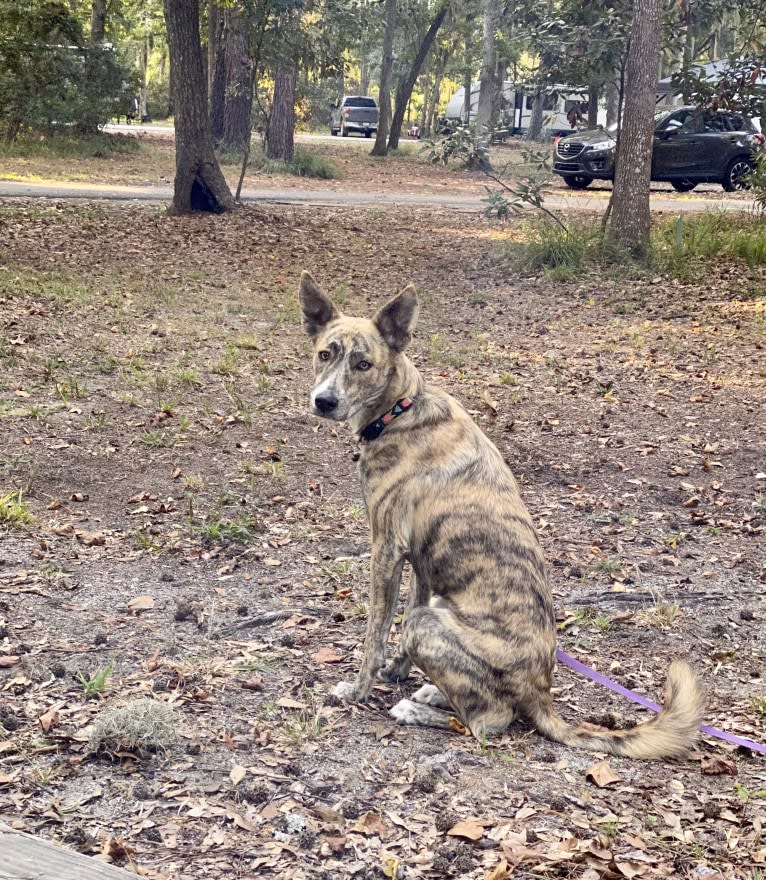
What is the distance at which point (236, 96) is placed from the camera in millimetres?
26969

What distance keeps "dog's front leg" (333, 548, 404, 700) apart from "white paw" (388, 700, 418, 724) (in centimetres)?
17

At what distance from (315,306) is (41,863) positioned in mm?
3154

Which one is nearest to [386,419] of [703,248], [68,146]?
[703,248]

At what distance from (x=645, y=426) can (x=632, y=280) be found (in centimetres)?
562

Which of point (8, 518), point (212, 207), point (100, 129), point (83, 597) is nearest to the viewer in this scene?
point (83, 597)

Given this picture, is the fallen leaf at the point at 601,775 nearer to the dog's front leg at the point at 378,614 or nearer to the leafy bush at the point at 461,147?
the dog's front leg at the point at 378,614

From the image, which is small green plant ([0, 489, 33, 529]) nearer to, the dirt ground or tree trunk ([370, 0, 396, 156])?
the dirt ground

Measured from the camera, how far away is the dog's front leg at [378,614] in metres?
4.70

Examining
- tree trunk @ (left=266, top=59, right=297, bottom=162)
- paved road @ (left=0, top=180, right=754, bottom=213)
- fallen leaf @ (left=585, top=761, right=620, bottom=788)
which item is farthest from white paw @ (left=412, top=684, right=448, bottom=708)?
tree trunk @ (left=266, top=59, right=297, bottom=162)

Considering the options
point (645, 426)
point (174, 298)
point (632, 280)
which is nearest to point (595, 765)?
point (645, 426)

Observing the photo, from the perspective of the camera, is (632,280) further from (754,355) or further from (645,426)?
(645,426)

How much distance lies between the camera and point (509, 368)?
1108cm

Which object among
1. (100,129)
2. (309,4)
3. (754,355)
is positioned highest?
(309,4)

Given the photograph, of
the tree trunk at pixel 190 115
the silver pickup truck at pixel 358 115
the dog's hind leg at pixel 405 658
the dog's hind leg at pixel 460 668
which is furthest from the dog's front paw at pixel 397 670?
the silver pickup truck at pixel 358 115
